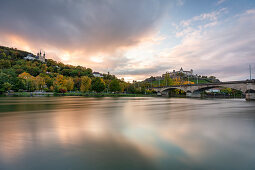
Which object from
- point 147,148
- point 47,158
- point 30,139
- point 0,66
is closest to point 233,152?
point 147,148

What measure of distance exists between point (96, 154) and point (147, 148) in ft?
6.32

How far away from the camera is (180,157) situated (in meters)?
4.51

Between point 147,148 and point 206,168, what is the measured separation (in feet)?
6.67

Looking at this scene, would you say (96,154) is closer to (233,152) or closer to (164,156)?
(164,156)

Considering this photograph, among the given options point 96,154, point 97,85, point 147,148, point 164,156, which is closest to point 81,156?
point 96,154

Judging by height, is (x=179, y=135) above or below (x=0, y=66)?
below

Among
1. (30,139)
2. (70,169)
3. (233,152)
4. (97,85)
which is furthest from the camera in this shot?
(97,85)

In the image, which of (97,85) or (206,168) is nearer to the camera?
(206,168)

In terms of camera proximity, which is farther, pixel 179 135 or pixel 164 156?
pixel 179 135

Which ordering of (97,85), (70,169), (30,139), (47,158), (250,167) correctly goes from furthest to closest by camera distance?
(97,85) → (30,139) → (47,158) → (250,167) → (70,169)

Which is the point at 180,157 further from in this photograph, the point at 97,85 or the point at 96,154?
the point at 97,85

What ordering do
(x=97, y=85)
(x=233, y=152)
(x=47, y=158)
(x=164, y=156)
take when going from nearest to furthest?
1. (x=47, y=158)
2. (x=164, y=156)
3. (x=233, y=152)
4. (x=97, y=85)

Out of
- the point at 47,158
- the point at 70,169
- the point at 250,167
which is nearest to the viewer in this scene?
the point at 70,169

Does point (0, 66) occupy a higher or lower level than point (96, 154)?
higher
